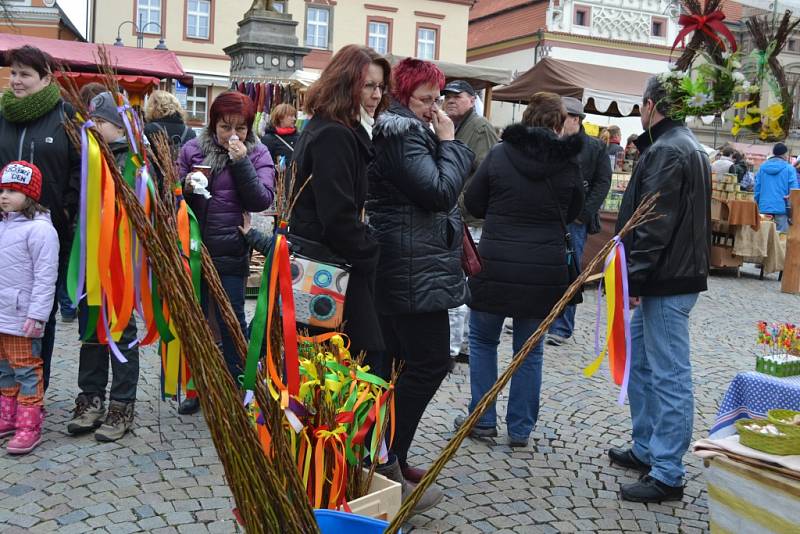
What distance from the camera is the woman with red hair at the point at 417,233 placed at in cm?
344

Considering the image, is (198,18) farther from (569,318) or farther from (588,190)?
(569,318)

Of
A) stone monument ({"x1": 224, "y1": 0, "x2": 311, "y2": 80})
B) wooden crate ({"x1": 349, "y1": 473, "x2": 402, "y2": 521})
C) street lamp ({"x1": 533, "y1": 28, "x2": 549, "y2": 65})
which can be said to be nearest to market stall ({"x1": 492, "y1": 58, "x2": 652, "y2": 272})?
stone monument ({"x1": 224, "y1": 0, "x2": 311, "y2": 80})

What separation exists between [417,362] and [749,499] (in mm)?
1345

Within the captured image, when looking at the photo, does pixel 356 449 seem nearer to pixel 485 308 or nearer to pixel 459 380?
pixel 485 308

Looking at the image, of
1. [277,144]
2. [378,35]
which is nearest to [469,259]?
[277,144]

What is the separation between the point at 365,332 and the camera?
3.42 meters

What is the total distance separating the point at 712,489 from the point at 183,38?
31.9 meters

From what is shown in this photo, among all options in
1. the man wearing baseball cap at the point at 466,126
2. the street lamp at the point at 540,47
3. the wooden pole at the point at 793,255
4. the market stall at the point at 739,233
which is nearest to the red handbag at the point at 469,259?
the man wearing baseball cap at the point at 466,126

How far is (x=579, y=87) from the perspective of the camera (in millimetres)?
11961

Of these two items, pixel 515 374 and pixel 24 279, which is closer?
pixel 24 279

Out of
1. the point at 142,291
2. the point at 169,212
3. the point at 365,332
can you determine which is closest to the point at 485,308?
the point at 365,332

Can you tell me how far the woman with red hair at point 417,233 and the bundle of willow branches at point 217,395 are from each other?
162 cm

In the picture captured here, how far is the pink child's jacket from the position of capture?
415 cm

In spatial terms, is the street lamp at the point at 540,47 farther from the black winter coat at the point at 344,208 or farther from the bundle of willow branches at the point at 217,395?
the bundle of willow branches at the point at 217,395
